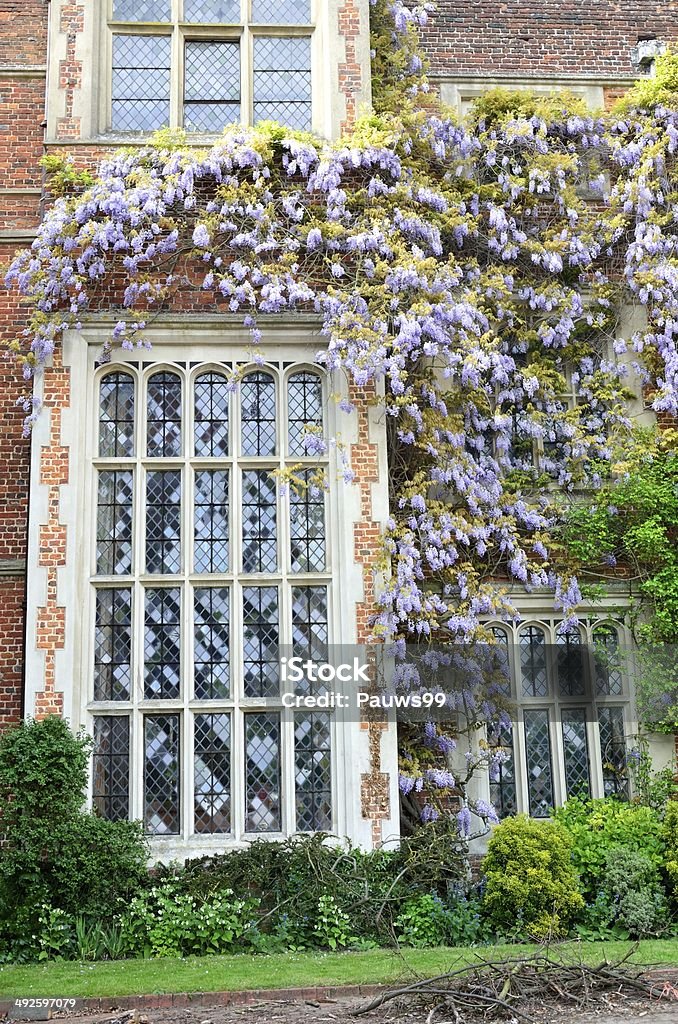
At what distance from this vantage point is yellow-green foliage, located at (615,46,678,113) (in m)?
13.0

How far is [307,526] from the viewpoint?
439 inches

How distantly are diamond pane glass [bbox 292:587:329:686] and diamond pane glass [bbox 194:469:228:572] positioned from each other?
80 cm

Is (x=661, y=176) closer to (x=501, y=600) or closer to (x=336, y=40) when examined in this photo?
(x=336, y=40)

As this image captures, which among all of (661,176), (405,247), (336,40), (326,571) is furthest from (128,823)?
(661,176)

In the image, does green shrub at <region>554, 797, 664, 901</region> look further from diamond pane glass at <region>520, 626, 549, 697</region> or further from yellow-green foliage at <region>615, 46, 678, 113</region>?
yellow-green foliage at <region>615, 46, 678, 113</region>

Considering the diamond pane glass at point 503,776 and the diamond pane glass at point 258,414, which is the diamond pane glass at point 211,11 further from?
the diamond pane glass at point 503,776

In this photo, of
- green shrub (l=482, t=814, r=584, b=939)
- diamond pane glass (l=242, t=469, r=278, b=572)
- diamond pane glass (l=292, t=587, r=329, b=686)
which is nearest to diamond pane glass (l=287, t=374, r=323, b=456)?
diamond pane glass (l=242, t=469, r=278, b=572)

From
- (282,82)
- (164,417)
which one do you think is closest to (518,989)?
(164,417)

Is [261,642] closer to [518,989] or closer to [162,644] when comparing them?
[162,644]

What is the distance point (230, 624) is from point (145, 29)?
6.55m

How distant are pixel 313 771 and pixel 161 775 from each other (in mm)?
1414

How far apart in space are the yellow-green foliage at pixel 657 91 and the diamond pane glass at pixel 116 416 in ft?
22.0

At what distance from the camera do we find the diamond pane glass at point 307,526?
36.3 ft

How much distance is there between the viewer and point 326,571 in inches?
434
